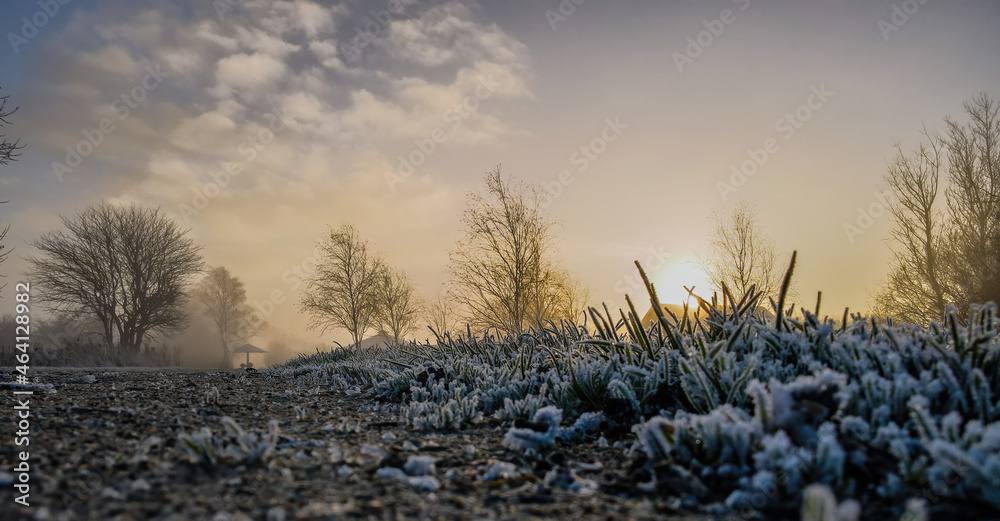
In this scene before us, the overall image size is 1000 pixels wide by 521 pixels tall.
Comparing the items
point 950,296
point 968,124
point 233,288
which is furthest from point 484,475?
point 233,288

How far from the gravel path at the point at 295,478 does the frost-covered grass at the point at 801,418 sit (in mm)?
188

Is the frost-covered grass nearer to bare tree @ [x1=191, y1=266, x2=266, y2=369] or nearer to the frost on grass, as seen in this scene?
the frost on grass

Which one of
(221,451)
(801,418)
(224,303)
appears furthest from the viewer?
(224,303)

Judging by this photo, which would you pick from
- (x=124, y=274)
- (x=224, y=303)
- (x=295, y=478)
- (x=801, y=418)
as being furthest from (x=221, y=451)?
(x=224, y=303)

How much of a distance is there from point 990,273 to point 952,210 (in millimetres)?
4065

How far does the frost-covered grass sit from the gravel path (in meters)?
0.19

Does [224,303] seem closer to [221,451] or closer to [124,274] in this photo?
[124,274]

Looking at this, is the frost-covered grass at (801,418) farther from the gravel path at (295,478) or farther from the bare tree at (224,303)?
the bare tree at (224,303)

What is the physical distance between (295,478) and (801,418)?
5.30 ft

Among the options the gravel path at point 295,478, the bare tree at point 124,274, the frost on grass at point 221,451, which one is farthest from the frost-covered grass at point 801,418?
the bare tree at point 124,274

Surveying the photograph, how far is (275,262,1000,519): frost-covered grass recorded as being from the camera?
4.29 feet

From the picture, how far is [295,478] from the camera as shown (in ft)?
5.32

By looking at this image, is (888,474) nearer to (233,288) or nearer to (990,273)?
(990,273)

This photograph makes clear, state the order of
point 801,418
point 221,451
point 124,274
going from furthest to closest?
point 124,274, point 221,451, point 801,418
